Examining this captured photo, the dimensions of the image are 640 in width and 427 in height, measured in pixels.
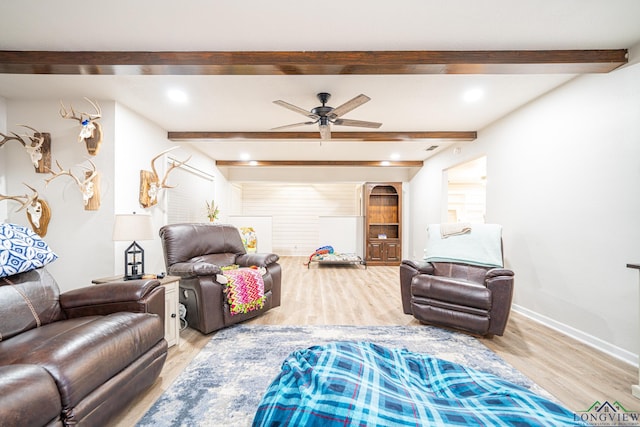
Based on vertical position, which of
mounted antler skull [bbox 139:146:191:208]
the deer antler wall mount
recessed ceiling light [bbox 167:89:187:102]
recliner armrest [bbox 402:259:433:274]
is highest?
recessed ceiling light [bbox 167:89:187:102]

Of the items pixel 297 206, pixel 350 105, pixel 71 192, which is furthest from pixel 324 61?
pixel 297 206

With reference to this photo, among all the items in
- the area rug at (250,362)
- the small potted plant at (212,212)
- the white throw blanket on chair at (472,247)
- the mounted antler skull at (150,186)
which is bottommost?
the area rug at (250,362)

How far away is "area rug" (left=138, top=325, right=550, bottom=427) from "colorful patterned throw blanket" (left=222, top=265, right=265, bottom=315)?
0.74ft

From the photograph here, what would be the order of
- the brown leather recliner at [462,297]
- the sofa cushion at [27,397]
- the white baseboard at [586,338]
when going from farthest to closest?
the brown leather recliner at [462,297]
the white baseboard at [586,338]
the sofa cushion at [27,397]

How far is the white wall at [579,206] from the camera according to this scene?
2244mm

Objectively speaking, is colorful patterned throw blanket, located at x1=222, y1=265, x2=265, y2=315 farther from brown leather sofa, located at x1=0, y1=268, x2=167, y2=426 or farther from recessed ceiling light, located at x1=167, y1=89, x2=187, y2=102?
recessed ceiling light, located at x1=167, y1=89, x2=187, y2=102

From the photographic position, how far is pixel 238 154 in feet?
19.7

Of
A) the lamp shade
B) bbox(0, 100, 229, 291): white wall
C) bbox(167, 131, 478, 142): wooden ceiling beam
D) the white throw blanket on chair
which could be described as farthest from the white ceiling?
the white throw blanket on chair

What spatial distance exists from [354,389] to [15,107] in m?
4.63

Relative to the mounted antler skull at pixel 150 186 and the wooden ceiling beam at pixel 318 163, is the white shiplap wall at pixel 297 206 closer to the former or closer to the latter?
the wooden ceiling beam at pixel 318 163

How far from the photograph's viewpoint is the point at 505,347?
2434mm

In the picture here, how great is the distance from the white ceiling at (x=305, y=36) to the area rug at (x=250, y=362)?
8.31 feet

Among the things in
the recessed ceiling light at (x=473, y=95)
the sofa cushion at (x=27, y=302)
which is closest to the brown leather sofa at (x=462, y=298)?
the recessed ceiling light at (x=473, y=95)

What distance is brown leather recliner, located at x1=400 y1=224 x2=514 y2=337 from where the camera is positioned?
251 centimetres
